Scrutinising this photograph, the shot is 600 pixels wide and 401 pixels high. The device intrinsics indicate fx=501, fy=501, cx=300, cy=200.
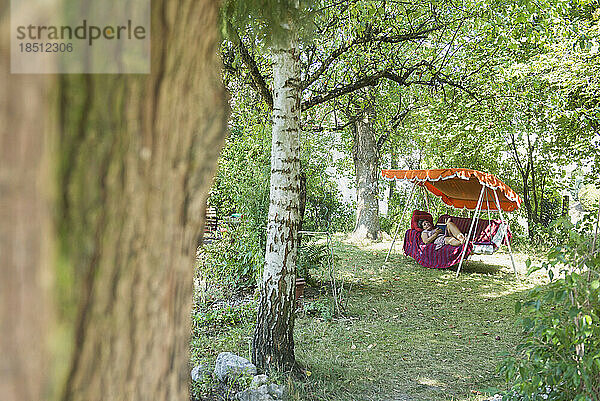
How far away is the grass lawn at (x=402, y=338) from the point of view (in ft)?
12.6

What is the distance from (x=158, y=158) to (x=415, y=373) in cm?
390

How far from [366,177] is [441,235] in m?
3.32

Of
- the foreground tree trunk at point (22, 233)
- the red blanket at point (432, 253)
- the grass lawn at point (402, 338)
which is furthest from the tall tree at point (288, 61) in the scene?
the red blanket at point (432, 253)

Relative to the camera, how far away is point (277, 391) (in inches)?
130

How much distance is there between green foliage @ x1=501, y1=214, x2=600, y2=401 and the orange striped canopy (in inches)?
236

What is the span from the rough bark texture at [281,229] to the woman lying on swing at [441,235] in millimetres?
5563

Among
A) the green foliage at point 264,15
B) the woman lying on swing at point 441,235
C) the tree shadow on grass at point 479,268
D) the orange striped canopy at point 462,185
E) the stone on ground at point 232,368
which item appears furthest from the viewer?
the tree shadow on grass at point 479,268

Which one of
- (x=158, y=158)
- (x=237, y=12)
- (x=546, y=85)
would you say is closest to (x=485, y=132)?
(x=546, y=85)

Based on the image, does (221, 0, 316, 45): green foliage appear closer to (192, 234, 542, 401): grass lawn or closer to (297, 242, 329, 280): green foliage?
(192, 234, 542, 401): grass lawn

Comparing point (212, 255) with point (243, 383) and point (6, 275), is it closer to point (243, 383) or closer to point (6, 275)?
point (243, 383)

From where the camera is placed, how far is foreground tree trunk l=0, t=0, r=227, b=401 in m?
0.60

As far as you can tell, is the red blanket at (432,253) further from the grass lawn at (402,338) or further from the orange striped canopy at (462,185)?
the orange striped canopy at (462,185)

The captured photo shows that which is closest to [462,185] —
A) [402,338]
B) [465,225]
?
[465,225]

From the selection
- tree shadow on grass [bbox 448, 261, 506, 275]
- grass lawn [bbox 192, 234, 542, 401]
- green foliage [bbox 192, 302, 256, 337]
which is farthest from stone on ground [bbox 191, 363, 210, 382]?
tree shadow on grass [bbox 448, 261, 506, 275]
